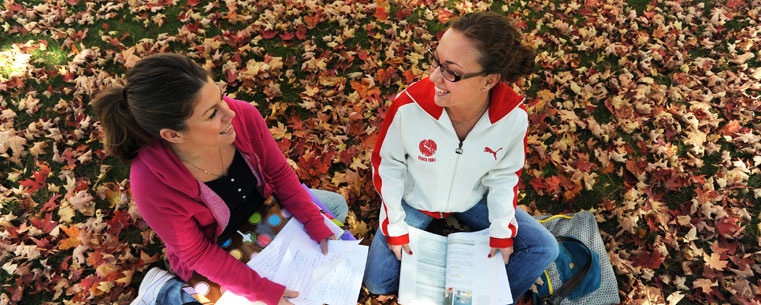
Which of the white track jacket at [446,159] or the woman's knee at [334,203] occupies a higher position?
the white track jacket at [446,159]

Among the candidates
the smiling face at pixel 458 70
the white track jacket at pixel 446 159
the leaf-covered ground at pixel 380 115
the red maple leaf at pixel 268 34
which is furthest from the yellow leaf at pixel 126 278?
the red maple leaf at pixel 268 34

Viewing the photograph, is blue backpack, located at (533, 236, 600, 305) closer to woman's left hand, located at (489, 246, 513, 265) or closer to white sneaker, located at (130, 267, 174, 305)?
woman's left hand, located at (489, 246, 513, 265)

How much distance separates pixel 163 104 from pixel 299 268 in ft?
4.21

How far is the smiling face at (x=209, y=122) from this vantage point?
1759 millimetres

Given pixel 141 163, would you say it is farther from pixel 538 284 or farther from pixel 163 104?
pixel 538 284

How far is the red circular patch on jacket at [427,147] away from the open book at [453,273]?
0.64 meters

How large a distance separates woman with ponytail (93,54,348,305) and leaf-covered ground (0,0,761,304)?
2.93 feet

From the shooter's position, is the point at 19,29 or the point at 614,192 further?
the point at 19,29

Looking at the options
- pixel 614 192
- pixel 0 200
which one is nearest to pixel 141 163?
pixel 0 200

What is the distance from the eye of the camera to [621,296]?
2.87 meters

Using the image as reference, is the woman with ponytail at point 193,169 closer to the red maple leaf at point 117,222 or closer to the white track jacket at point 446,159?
the white track jacket at point 446,159

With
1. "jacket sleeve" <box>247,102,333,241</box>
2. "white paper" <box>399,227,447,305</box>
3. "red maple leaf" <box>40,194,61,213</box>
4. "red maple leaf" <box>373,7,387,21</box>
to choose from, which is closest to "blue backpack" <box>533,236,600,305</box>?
"white paper" <box>399,227,447,305</box>

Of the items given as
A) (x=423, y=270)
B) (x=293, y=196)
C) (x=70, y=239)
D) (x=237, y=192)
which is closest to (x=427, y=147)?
(x=423, y=270)

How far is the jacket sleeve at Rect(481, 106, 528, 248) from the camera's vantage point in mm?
2400
